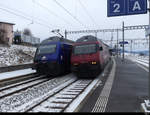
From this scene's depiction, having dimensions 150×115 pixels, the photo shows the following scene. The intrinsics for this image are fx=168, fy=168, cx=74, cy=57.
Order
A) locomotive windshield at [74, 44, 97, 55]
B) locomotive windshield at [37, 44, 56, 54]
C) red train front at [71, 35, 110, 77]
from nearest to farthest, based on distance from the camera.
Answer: red train front at [71, 35, 110, 77]
locomotive windshield at [74, 44, 97, 55]
locomotive windshield at [37, 44, 56, 54]

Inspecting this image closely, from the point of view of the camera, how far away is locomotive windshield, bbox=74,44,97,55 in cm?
1230

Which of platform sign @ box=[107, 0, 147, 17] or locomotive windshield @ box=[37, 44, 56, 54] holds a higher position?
platform sign @ box=[107, 0, 147, 17]

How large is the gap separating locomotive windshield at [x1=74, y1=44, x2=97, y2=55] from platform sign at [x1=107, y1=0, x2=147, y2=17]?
4.65 meters

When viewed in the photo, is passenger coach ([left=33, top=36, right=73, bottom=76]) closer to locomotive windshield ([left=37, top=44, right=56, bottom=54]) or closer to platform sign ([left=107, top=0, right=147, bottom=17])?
locomotive windshield ([left=37, top=44, right=56, bottom=54])

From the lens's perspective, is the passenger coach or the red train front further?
the passenger coach

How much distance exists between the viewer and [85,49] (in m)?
12.5

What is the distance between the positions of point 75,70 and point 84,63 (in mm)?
901

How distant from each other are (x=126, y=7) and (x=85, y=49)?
5.57 metres

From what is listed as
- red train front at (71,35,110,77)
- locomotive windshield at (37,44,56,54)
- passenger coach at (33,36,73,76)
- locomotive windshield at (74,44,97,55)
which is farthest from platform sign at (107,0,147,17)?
locomotive windshield at (37,44,56,54)

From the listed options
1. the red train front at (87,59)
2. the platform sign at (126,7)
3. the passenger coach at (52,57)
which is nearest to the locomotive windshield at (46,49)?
the passenger coach at (52,57)

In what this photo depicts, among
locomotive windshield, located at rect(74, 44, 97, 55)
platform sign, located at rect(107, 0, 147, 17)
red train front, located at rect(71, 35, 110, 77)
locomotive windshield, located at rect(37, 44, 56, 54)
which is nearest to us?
platform sign, located at rect(107, 0, 147, 17)

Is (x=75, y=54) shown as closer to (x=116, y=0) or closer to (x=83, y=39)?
(x=83, y=39)

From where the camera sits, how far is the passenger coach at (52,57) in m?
12.3

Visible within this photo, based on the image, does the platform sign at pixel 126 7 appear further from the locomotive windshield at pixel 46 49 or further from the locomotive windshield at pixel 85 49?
the locomotive windshield at pixel 46 49
